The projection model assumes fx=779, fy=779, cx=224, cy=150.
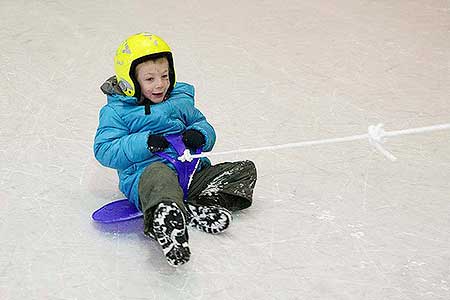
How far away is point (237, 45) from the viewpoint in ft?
10.3

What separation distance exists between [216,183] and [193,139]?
13cm

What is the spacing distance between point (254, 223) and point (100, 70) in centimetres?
121

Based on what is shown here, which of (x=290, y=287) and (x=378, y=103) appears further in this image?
(x=378, y=103)

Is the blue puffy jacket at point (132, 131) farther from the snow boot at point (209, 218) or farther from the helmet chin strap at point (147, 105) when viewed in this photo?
→ the snow boot at point (209, 218)

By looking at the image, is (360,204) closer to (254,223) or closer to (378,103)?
(254,223)

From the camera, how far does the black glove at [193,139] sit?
1.88 meters

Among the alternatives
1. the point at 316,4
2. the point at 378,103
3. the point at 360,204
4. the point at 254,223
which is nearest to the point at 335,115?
the point at 378,103

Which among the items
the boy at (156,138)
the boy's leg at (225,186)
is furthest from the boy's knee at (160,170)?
the boy's leg at (225,186)

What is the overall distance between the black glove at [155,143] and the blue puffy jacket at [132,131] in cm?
1

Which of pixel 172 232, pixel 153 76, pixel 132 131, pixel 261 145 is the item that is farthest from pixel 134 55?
pixel 261 145

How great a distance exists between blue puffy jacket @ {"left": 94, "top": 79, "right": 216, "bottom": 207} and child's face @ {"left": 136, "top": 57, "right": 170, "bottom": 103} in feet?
0.15

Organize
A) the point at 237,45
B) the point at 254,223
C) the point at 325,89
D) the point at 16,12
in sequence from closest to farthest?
1. the point at 254,223
2. the point at 325,89
3. the point at 237,45
4. the point at 16,12

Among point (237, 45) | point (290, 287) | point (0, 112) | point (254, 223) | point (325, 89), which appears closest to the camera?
point (290, 287)

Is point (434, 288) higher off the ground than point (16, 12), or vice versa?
point (16, 12)
